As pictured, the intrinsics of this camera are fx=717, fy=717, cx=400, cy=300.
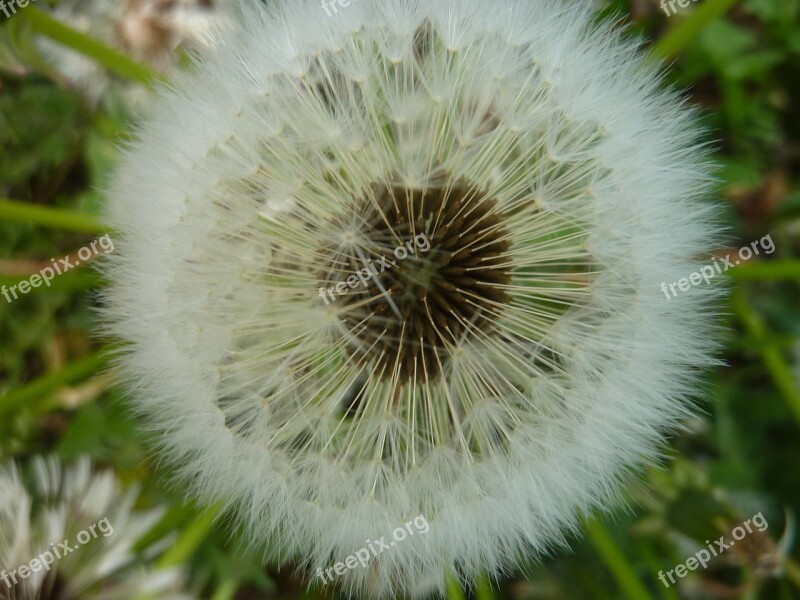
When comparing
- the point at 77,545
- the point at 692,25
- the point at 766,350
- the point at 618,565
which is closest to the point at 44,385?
the point at 77,545

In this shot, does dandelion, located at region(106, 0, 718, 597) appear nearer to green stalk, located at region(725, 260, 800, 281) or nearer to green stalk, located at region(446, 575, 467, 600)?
green stalk, located at region(446, 575, 467, 600)

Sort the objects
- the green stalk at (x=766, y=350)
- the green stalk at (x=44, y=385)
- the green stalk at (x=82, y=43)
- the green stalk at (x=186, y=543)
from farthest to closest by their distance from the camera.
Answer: the green stalk at (x=766, y=350), the green stalk at (x=44, y=385), the green stalk at (x=186, y=543), the green stalk at (x=82, y=43)

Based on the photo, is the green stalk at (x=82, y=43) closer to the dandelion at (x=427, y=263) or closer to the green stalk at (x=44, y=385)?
the dandelion at (x=427, y=263)

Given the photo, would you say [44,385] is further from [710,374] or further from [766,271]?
[710,374]

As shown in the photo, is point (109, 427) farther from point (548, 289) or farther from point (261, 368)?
point (548, 289)

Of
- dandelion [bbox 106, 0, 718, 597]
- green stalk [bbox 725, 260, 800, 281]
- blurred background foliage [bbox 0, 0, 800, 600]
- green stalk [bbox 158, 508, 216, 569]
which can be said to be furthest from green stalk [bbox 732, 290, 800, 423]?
green stalk [bbox 158, 508, 216, 569]

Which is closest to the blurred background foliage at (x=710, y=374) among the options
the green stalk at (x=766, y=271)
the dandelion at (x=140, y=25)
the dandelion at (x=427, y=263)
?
the dandelion at (x=140, y=25)
